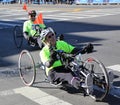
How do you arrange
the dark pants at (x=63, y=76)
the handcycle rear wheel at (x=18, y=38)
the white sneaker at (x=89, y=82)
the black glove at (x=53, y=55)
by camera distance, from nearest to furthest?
1. the white sneaker at (x=89, y=82)
2. the dark pants at (x=63, y=76)
3. the black glove at (x=53, y=55)
4. the handcycle rear wheel at (x=18, y=38)

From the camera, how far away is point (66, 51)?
733cm

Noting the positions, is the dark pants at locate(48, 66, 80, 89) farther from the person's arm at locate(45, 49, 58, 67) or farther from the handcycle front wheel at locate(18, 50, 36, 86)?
the handcycle front wheel at locate(18, 50, 36, 86)

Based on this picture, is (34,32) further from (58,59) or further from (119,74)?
(58,59)

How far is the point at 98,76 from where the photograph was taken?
21.5ft

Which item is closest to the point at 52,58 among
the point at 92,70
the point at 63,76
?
the point at 63,76

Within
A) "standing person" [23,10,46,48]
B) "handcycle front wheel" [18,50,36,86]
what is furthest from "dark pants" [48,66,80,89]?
"standing person" [23,10,46,48]

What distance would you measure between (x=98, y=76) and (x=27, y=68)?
76.6 inches

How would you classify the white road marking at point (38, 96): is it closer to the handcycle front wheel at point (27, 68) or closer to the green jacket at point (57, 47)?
the handcycle front wheel at point (27, 68)

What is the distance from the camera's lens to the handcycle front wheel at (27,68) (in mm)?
7742

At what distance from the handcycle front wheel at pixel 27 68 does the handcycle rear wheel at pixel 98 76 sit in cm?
143

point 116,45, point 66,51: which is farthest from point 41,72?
point 116,45

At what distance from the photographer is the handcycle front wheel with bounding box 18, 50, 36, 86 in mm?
7742

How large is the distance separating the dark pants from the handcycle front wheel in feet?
2.35

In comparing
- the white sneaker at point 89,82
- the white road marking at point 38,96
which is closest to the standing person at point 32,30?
the white road marking at point 38,96
